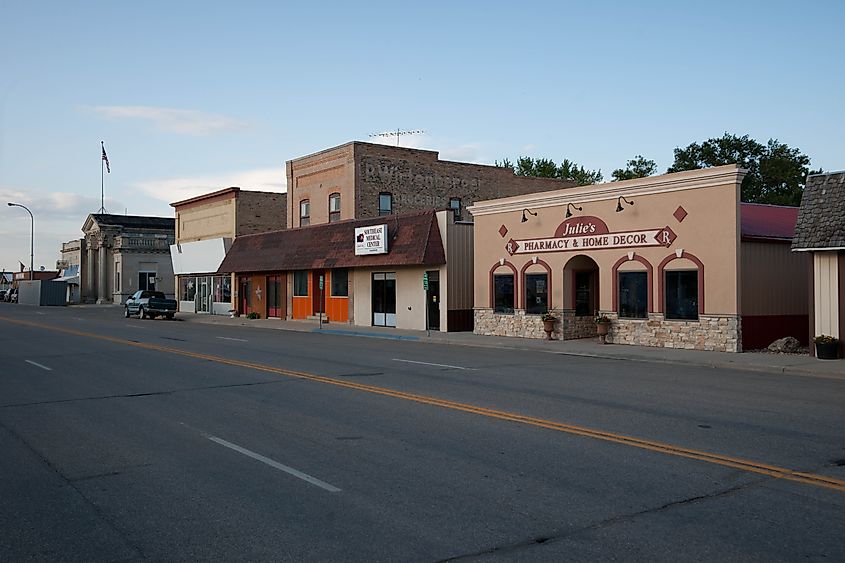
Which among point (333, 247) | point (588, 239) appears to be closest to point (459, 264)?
point (588, 239)

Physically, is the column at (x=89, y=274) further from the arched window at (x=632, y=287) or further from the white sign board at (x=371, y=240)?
the arched window at (x=632, y=287)

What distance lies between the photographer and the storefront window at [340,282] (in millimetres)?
38531

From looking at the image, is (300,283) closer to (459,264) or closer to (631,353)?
(459,264)

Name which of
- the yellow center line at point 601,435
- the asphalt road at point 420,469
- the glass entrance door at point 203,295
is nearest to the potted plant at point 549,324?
the asphalt road at point 420,469

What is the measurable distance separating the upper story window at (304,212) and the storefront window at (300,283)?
2796mm

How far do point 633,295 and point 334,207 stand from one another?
20.4m

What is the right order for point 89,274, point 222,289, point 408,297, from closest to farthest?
point 408,297, point 222,289, point 89,274

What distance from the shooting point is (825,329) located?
19.6 m

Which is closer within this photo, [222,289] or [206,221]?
[222,289]

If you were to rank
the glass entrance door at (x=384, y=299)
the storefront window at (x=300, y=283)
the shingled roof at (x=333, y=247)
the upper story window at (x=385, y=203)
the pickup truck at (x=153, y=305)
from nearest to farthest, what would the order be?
the shingled roof at (x=333, y=247) → the glass entrance door at (x=384, y=299) → the upper story window at (x=385, y=203) → the storefront window at (x=300, y=283) → the pickup truck at (x=153, y=305)

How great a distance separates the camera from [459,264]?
1267 inches

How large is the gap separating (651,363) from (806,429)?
381 inches

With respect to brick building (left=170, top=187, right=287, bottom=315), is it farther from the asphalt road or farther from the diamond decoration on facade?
the asphalt road

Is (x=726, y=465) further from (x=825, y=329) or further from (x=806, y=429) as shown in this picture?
(x=825, y=329)
